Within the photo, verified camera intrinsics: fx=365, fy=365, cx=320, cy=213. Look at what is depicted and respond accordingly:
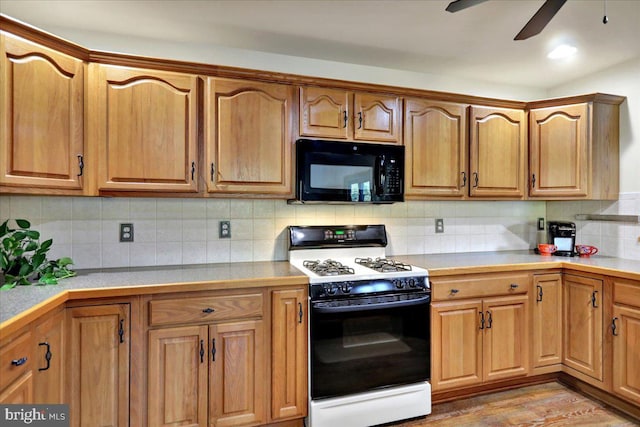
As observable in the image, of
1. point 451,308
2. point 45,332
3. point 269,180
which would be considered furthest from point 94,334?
point 451,308

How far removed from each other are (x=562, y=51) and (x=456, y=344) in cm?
215

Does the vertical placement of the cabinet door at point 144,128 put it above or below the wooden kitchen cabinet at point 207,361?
above

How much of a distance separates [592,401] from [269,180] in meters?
2.63

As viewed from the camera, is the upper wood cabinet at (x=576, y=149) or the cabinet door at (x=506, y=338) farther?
the upper wood cabinet at (x=576, y=149)

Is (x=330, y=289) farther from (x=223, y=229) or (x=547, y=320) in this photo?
(x=547, y=320)

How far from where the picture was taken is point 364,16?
2.11 metres

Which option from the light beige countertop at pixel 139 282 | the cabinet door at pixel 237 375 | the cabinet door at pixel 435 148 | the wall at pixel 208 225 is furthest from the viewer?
the cabinet door at pixel 435 148

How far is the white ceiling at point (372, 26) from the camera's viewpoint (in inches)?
78.8

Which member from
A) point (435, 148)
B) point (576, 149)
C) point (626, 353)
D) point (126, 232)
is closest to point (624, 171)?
point (576, 149)

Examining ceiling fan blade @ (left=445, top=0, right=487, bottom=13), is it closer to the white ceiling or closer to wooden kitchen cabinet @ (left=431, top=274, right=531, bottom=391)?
the white ceiling

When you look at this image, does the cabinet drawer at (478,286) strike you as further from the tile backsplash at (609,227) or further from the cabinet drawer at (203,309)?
the cabinet drawer at (203,309)

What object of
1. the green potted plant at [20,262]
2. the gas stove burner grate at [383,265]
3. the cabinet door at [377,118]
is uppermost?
the cabinet door at [377,118]

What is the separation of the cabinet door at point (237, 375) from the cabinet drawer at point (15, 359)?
0.76m

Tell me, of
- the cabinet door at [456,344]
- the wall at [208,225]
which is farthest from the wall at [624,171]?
the cabinet door at [456,344]
